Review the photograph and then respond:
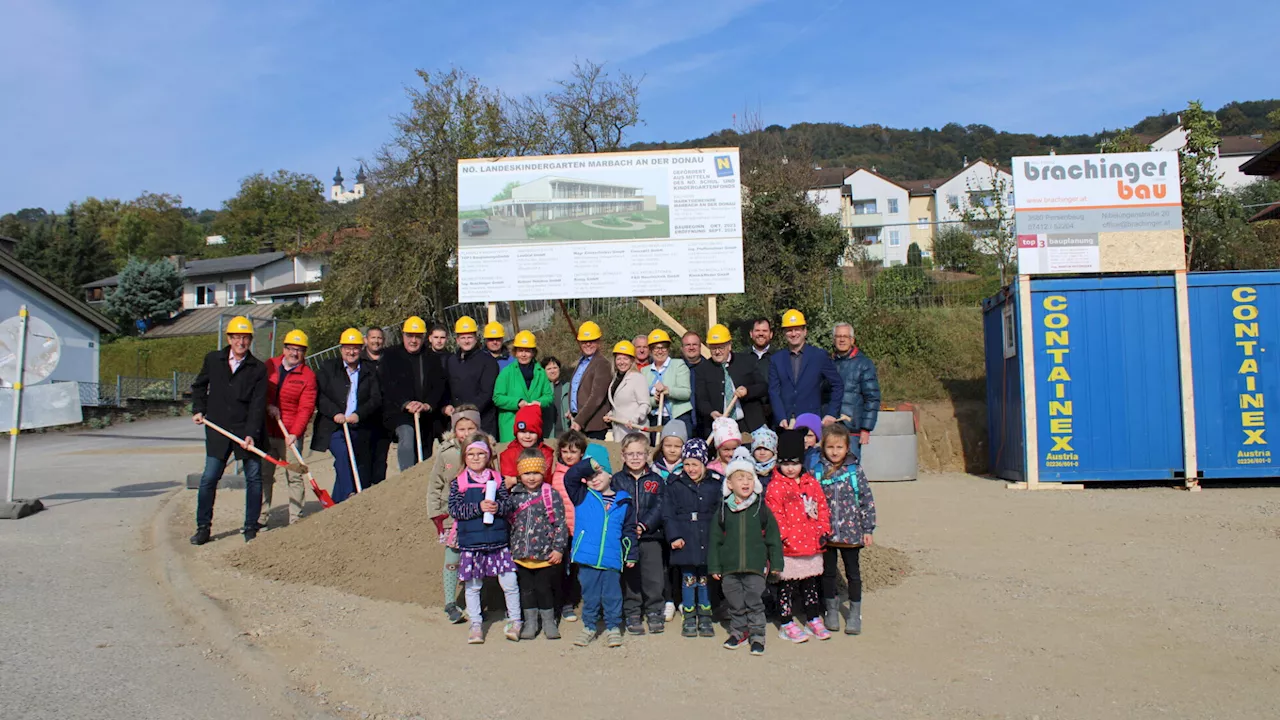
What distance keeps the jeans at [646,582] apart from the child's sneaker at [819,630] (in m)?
0.98

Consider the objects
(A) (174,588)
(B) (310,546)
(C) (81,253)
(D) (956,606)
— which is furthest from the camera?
(C) (81,253)

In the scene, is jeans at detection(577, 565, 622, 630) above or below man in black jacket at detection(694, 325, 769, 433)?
below

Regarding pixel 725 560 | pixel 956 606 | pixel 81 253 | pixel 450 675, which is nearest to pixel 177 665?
pixel 450 675

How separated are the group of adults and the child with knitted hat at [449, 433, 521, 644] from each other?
1.95 m

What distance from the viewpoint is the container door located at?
1172cm

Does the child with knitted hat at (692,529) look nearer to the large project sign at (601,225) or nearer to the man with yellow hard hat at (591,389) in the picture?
the man with yellow hard hat at (591,389)

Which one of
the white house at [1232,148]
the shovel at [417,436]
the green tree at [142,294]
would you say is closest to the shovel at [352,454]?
the shovel at [417,436]

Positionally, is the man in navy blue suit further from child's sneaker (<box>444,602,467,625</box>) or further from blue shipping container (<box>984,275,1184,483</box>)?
blue shipping container (<box>984,275,1184,483</box>)

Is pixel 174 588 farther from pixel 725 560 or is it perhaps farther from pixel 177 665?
pixel 725 560

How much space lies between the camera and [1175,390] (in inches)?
461

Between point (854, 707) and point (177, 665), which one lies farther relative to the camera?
point (177, 665)

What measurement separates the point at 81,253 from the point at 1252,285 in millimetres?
73210

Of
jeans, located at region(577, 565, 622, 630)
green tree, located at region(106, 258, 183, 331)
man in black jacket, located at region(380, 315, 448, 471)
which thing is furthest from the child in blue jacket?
green tree, located at region(106, 258, 183, 331)

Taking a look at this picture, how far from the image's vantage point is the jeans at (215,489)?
848 centimetres
